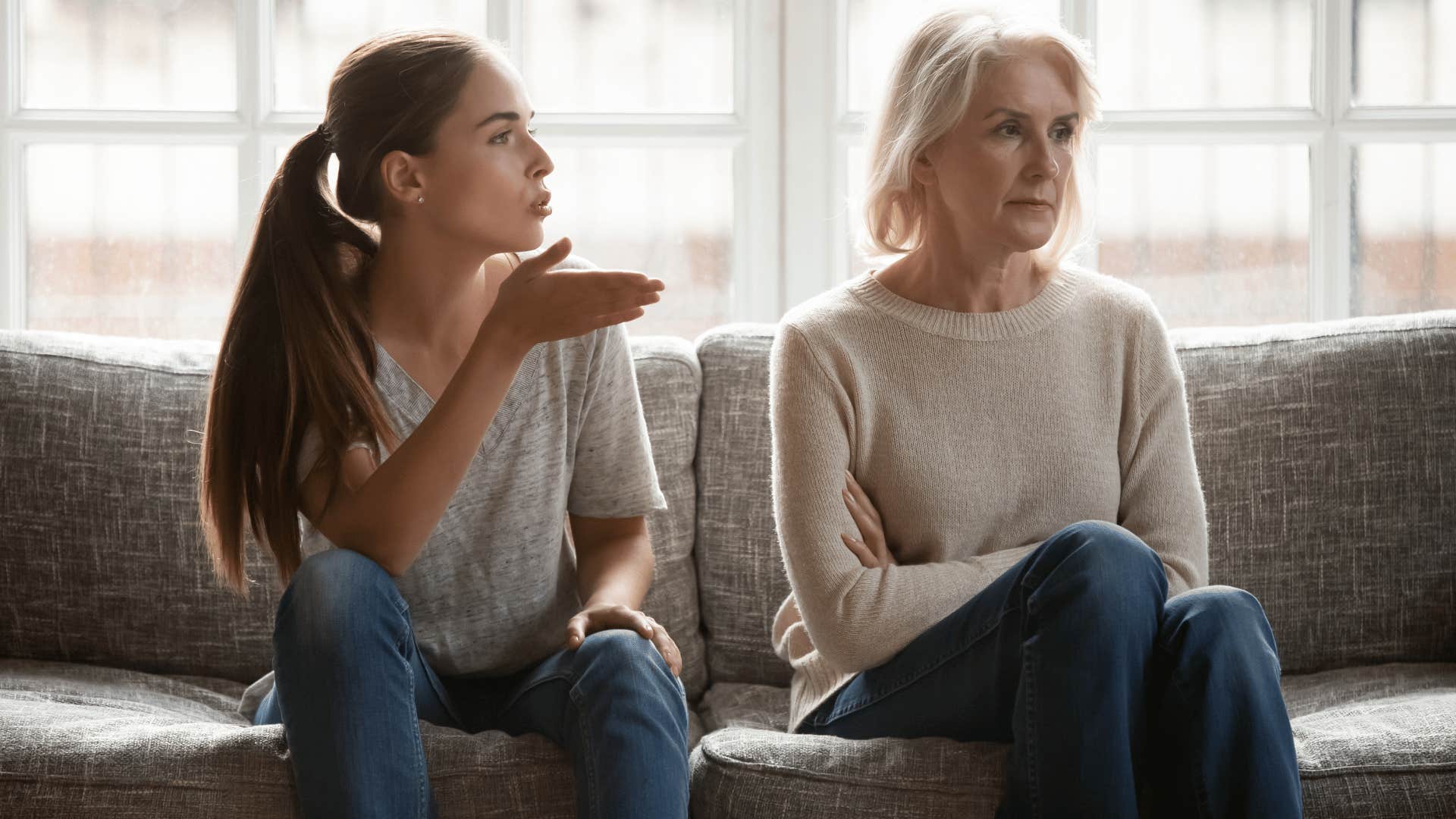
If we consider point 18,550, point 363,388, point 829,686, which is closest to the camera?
point 363,388

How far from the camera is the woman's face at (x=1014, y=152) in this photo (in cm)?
161

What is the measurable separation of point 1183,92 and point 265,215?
1.66 meters

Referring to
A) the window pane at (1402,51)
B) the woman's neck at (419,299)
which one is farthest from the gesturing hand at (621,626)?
the window pane at (1402,51)

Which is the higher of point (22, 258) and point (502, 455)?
point (22, 258)

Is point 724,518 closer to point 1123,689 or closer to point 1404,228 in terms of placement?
point 1123,689

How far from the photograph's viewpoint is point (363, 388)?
1.48m

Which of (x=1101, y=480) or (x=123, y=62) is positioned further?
(x=123, y=62)

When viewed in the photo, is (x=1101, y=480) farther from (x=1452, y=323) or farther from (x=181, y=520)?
(x=181, y=520)

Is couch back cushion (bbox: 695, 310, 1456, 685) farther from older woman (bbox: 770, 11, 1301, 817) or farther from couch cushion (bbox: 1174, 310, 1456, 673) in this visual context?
older woman (bbox: 770, 11, 1301, 817)

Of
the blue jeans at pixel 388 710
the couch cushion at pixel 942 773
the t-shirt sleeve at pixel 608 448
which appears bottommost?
the couch cushion at pixel 942 773

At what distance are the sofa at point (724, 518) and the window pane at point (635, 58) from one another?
0.60 meters

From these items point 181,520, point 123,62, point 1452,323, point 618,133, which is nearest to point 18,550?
point 181,520

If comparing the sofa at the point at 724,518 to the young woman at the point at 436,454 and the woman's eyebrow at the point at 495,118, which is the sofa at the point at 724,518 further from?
the woman's eyebrow at the point at 495,118

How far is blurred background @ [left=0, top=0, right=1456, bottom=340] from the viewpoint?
2.43 metres
